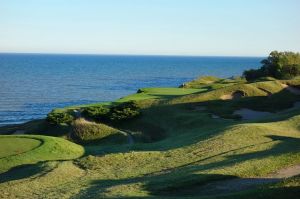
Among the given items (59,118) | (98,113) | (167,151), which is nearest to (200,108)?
(98,113)

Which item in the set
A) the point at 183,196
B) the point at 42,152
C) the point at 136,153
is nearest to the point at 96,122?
the point at 42,152

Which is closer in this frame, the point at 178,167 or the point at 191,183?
the point at 191,183

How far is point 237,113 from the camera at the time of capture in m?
42.8

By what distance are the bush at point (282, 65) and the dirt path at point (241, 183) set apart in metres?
43.1

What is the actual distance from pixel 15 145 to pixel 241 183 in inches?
645

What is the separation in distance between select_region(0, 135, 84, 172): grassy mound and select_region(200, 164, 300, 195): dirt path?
12007 mm

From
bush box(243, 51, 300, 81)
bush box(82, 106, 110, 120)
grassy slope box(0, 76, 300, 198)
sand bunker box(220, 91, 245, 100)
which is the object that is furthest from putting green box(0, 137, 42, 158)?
bush box(243, 51, 300, 81)

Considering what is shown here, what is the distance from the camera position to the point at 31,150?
Result: 2909cm

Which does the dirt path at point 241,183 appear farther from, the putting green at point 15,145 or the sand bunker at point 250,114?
the sand bunker at point 250,114

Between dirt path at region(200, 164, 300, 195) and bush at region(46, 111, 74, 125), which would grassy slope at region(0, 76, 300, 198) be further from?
bush at region(46, 111, 74, 125)

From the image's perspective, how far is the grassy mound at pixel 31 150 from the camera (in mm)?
27147

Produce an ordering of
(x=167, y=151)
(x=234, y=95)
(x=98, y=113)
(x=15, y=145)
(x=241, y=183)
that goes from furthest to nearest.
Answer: (x=234, y=95)
(x=98, y=113)
(x=15, y=145)
(x=167, y=151)
(x=241, y=183)

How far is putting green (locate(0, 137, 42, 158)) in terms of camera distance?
29047 millimetres

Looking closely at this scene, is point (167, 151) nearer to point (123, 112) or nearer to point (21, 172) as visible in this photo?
point (21, 172)
